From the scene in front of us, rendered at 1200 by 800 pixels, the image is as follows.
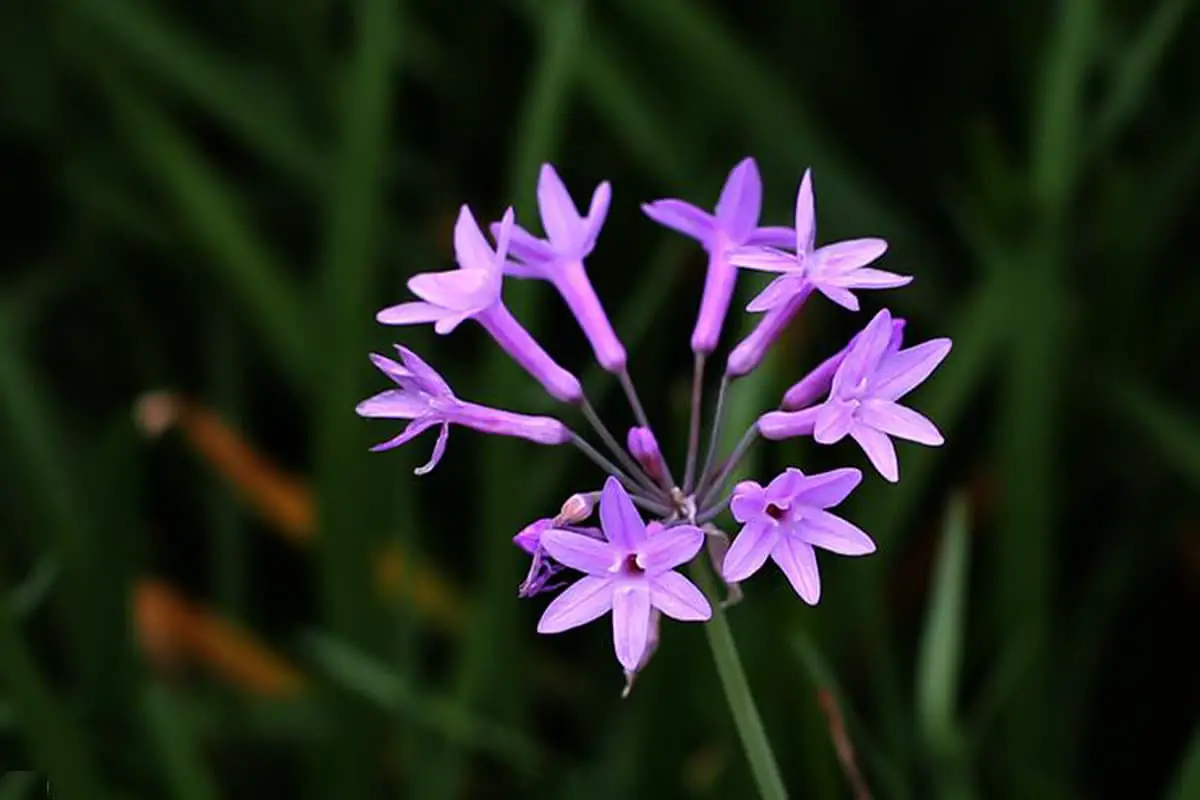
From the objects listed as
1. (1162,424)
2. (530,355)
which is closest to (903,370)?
(530,355)

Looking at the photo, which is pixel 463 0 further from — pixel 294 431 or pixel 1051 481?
pixel 1051 481

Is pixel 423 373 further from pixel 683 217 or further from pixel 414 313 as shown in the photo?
pixel 683 217

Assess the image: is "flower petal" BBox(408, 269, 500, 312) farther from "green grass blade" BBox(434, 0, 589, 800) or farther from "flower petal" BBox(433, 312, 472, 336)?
"green grass blade" BBox(434, 0, 589, 800)

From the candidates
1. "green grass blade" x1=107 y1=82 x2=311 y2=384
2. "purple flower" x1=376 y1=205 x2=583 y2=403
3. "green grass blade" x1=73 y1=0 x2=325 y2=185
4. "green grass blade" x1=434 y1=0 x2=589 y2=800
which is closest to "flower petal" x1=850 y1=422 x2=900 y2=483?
"purple flower" x1=376 y1=205 x2=583 y2=403

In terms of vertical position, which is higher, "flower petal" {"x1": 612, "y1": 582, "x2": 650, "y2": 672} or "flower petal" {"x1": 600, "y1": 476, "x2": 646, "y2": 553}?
"flower petal" {"x1": 600, "y1": 476, "x2": 646, "y2": 553}

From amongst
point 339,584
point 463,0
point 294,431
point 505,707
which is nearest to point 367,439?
point 339,584

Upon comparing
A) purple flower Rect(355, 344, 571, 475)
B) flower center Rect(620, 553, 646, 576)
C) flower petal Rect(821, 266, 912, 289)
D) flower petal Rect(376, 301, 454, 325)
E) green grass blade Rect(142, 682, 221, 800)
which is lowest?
green grass blade Rect(142, 682, 221, 800)

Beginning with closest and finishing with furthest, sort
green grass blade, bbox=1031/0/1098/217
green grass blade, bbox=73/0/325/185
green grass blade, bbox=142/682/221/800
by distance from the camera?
green grass blade, bbox=142/682/221/800, green grass blade, bbox=1031/0/1098/217, green grass blade, bbox=73/0/325/185
